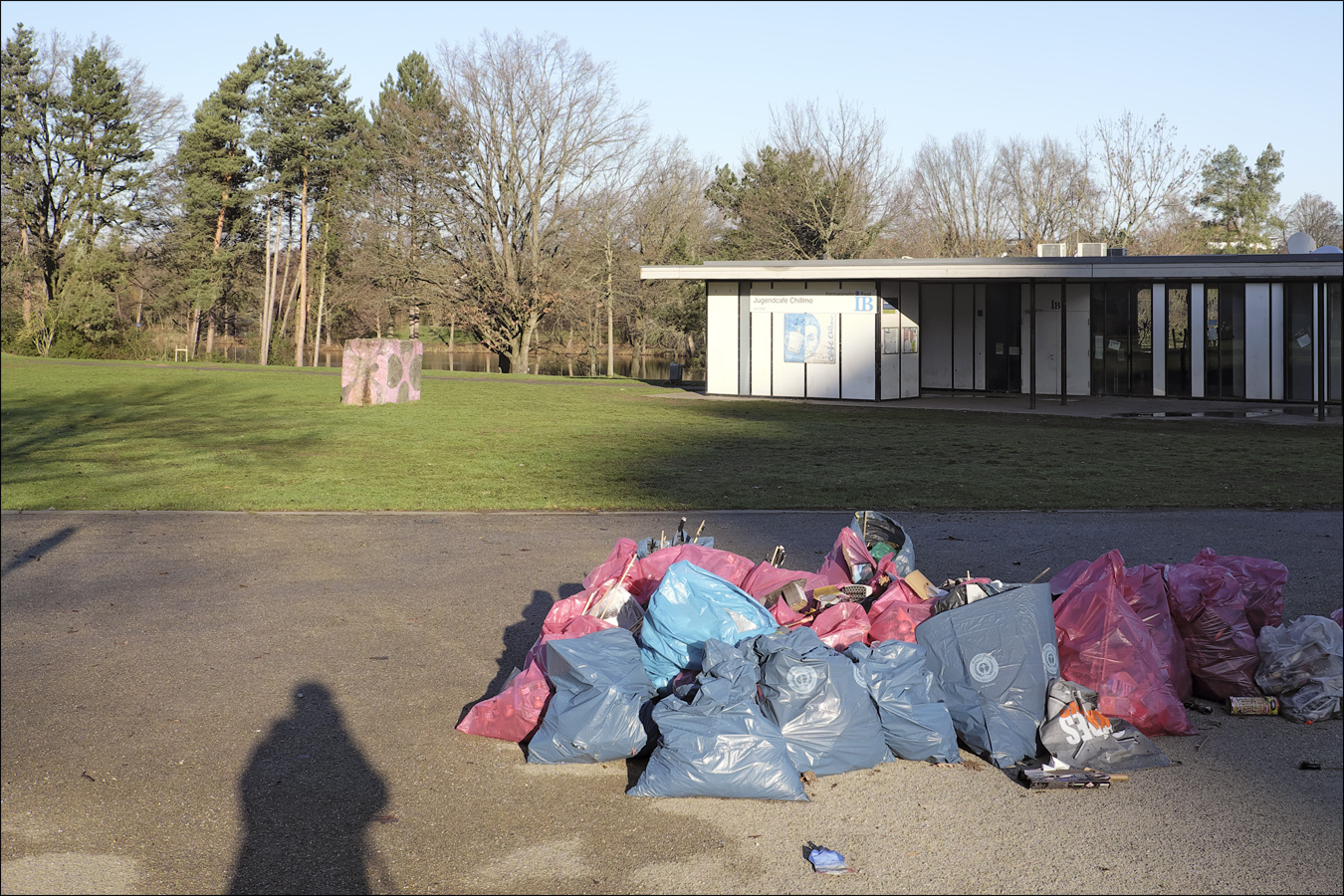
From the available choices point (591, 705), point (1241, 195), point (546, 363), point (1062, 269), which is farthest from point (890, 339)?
point (1241, 195)

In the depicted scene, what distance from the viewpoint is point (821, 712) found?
4.50 metres

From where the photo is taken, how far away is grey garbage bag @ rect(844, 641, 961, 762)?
181 inches

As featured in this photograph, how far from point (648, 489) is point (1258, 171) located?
65.8 meters

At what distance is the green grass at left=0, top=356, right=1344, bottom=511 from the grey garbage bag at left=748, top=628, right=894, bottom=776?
110 inches

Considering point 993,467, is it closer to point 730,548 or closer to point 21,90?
point 730,548

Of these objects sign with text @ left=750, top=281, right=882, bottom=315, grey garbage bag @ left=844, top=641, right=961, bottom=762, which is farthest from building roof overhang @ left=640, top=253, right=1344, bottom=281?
grey garbage bag @ left=844, top=641, right=961, bottom=762

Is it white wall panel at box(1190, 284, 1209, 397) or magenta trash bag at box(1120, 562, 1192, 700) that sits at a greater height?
white wall panel at box(1190, 284, 1209, 397)

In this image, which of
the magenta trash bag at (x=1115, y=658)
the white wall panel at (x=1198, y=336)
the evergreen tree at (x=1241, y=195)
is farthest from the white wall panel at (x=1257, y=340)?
the evergreen tree at (x=1241, y=195)

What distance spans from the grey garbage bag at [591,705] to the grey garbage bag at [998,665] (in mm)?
1330

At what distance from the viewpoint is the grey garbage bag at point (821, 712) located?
4.47 metres

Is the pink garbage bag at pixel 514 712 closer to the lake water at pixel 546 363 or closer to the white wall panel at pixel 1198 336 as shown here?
the white wall panel at pixel 1198 336

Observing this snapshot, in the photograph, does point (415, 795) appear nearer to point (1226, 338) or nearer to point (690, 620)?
point (690, 620)

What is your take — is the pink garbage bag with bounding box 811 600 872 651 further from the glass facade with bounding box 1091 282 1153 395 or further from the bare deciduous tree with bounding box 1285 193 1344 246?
the bare deciduous tree with bounding box 1285 193 1344 246

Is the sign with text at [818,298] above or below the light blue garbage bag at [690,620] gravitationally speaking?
above
